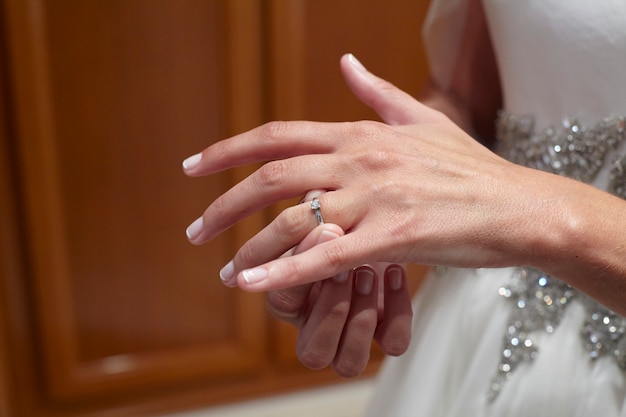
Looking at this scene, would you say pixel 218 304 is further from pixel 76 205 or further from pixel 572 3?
pixel 572 3

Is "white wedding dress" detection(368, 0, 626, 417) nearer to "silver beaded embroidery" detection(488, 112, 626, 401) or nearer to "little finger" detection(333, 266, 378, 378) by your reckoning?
"silver beaded embroidery" detection(488, 112, 626, 401)

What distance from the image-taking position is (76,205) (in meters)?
1.34

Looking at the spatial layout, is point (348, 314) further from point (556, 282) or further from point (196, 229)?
point (556, 282)

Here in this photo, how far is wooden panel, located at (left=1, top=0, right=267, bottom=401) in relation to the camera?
125 cm

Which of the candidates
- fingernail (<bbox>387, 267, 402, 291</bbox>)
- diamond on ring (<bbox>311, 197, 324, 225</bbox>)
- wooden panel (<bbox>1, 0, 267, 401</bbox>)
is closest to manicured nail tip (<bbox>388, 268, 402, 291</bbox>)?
fingernail (<bbox>387, 267, 402, 291</bbox>)

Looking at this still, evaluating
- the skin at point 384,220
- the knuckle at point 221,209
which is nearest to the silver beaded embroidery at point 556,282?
the skin at point 384,220

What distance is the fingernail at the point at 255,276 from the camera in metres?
0.42

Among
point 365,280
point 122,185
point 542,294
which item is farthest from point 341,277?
point 122,185

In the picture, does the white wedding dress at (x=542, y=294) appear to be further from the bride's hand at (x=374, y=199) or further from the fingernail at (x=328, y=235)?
the fingernail at (x=328, y=235)

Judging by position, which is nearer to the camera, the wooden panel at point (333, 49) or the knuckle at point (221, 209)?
the knuckle at point (221, 209)

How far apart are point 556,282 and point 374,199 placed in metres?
0.28

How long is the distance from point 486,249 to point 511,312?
24 cm

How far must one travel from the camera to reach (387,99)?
56cm

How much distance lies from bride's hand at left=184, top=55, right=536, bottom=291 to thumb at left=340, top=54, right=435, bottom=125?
4 cm
